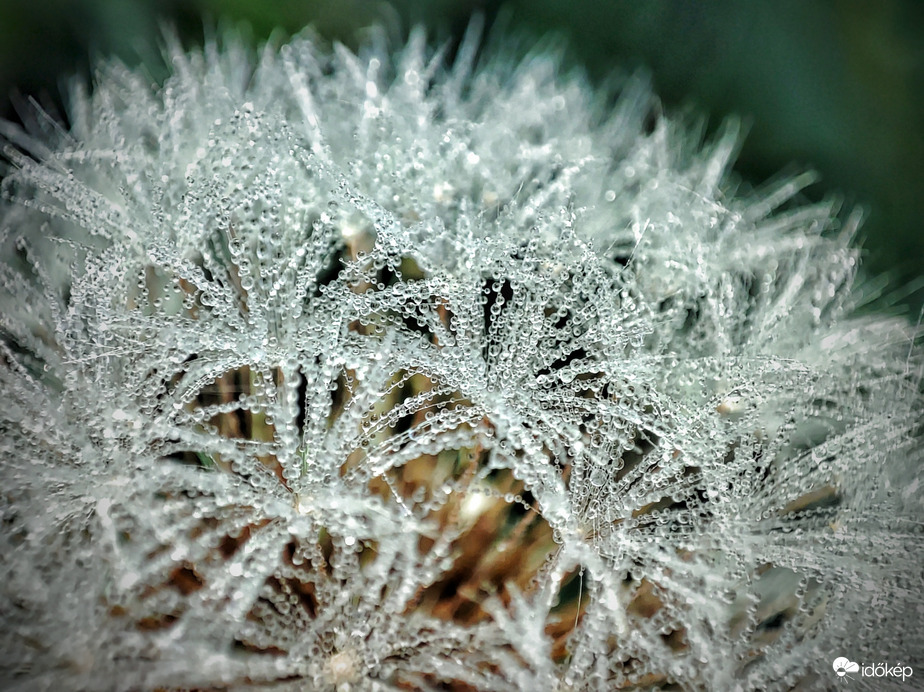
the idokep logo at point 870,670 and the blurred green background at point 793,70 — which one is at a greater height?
the blurred green background at point 793,70

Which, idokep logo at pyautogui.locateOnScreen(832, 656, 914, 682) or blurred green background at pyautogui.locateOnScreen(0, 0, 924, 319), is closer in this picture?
idokep logo at pyautogui.locateOnScreen(832, 656, 914, 682)

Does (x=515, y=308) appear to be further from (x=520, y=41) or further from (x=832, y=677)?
(x=520, y=41)

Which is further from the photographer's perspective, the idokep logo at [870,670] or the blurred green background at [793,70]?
the blurred green background at [793,70]

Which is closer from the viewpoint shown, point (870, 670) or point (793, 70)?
point (870, 670)

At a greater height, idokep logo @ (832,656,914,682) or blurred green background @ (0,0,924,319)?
blurred green background @ (0,0,924,319)
